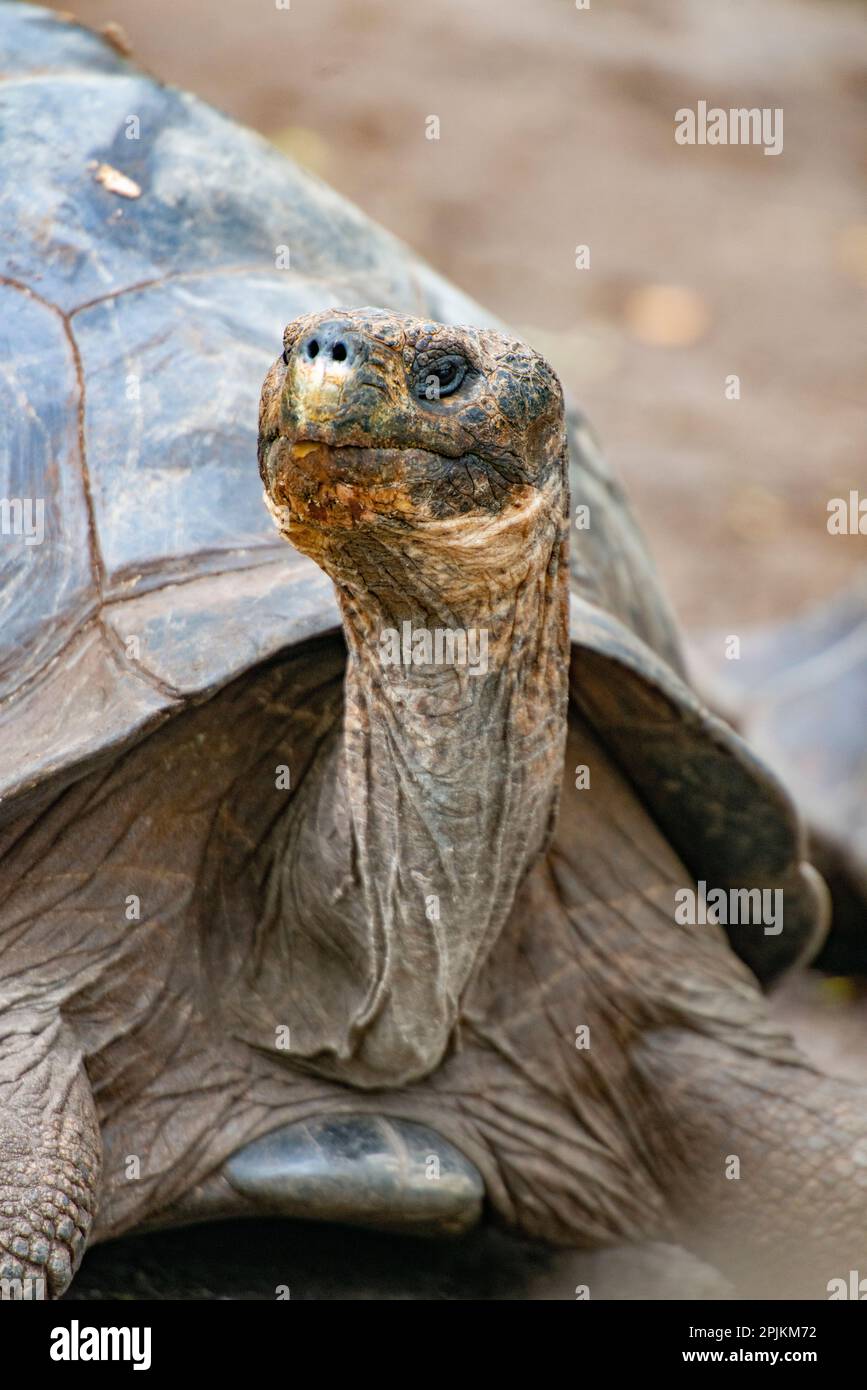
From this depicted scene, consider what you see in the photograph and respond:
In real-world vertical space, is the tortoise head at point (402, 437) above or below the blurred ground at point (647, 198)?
below

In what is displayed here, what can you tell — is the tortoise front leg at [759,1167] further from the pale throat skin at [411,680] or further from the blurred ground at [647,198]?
the blurred ground at [647,198]

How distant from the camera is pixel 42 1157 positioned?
9.37 ft

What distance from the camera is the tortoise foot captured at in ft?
10.6

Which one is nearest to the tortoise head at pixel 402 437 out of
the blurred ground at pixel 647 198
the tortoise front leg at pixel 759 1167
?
the tortoise front leg at pixel 759 1167

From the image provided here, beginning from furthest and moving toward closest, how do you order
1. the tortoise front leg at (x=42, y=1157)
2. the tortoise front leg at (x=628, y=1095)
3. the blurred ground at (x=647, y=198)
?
the blurred ground at (x=647, y=198)
the tortoise front leg at (x=628, y=1095)
the tortoise front leg at (x=42, y=1157)

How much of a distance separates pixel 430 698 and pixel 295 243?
52.2 inches

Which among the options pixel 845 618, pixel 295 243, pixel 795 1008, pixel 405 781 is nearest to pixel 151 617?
pixel 405 781

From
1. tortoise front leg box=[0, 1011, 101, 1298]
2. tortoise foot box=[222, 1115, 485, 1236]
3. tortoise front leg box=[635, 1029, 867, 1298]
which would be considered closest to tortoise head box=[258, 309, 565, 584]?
tortoise front leg box=[0, 1011, 101, 1298]

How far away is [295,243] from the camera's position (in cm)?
370

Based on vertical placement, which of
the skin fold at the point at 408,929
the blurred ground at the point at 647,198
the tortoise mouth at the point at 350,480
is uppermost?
the blurred ground at the point at 647,198

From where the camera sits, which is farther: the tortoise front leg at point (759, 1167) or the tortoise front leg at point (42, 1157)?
the tortoise front leg at point (759, 1167)

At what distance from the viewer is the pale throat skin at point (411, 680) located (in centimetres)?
240

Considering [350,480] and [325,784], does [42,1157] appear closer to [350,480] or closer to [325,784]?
[325,784]

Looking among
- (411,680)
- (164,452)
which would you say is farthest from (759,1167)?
(164,452)
